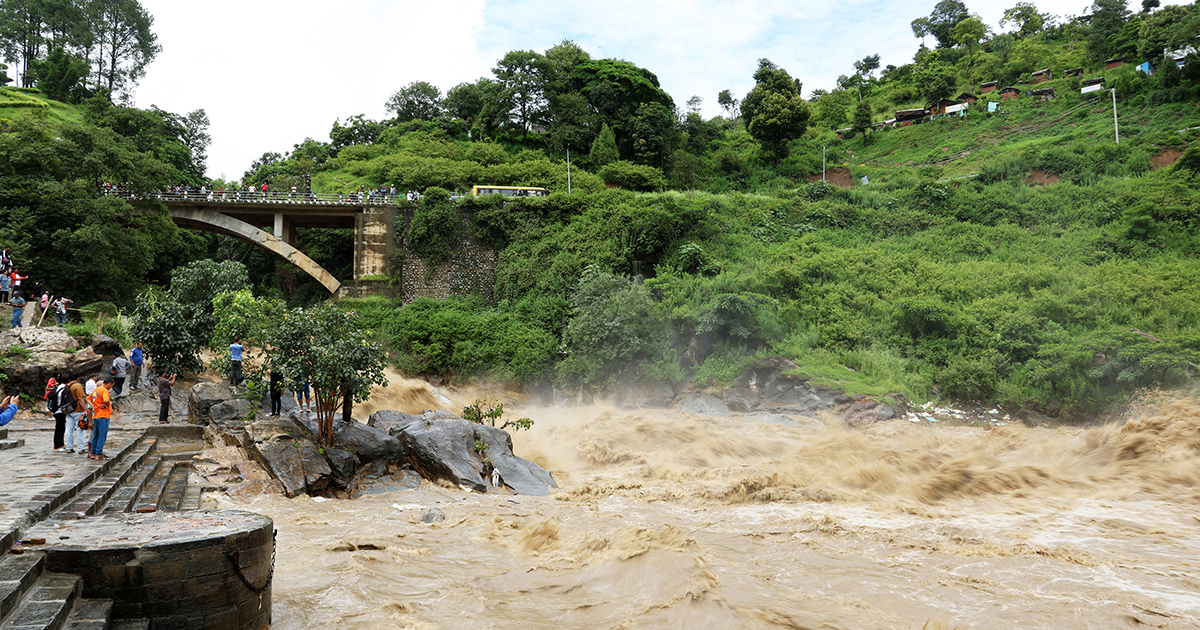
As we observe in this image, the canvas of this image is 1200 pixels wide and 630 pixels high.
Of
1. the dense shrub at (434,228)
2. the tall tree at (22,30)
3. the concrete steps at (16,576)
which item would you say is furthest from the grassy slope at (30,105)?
the concrete steps at (16,576)

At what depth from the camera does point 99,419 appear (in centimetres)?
902

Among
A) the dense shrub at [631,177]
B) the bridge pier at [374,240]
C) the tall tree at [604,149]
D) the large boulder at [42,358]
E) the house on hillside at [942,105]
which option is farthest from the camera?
the house on hillside at [942,105]

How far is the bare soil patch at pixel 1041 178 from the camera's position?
32909 millimetres

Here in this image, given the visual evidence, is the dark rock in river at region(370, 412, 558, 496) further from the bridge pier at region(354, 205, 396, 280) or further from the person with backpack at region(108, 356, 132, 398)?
the bridge pier at region(354, 205, 396, 280)

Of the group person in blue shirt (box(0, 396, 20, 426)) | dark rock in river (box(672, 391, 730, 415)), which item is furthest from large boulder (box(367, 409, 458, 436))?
dark rock in river (box(672, 391, 730, 415))

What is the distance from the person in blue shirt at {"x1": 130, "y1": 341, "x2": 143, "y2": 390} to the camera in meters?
17.3

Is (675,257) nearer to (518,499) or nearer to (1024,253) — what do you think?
(1024,253)

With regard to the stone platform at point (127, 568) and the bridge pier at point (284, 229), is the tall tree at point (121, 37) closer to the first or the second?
the bridge pier at point (284, 229)

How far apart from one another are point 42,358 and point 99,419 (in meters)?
9.24

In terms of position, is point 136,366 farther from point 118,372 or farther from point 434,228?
point 434,228

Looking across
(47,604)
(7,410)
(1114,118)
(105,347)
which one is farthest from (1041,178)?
(7,410)

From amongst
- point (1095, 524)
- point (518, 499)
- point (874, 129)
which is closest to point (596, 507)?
point (518, 499)

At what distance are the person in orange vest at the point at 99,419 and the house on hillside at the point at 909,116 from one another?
53.0 meters

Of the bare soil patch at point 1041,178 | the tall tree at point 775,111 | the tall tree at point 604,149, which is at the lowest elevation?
the bare soil patch at point 1041,178
